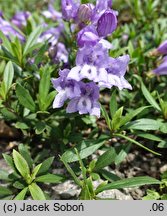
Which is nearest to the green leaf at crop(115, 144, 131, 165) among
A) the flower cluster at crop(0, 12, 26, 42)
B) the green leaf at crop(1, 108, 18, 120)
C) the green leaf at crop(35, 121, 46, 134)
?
the green leaf at crop(35, 121, 46, 134)

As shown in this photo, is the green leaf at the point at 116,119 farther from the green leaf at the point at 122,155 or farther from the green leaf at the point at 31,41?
the green leaf at the point at 31,41

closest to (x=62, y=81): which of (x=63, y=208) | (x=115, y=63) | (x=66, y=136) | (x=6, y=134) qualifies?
(x=115, y=63)

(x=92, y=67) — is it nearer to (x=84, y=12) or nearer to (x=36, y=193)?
(x=84, y=12)

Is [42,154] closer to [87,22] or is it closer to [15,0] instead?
[87,22]

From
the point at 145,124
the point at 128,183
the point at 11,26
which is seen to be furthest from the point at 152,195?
the point at 11,26

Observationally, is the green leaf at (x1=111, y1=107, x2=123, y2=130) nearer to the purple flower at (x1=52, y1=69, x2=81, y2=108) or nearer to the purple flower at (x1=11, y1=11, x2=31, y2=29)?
the purple flower at (x1=52, y1=69, x2=81, y2=108)
